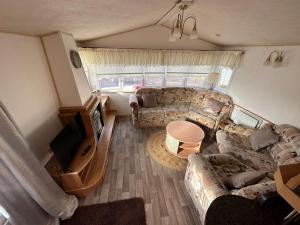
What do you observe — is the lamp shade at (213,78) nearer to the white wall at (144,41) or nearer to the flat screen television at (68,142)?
the white wall at (144,41)

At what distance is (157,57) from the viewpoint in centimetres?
369

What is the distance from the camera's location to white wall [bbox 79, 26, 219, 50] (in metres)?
3.51

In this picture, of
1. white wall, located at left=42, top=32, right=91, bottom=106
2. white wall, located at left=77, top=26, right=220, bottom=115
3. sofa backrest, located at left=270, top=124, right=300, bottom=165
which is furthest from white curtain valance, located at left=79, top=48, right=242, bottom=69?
sofa backrest, located at left=270, top=124, right=300, bottom=165

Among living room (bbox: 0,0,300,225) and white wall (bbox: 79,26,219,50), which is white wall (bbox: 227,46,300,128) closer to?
living room (bbox: 0,0,300,225)

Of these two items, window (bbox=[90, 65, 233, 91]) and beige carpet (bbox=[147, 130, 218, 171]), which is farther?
window (bbox=[90, 65, 233, 91])

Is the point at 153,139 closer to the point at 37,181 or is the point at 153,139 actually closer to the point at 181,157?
the point at 181,157

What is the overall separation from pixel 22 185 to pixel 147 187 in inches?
60.7

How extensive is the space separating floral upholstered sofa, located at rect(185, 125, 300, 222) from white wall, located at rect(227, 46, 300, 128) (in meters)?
0.37

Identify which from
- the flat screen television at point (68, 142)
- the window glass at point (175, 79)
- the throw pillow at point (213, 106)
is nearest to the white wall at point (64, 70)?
the flat screen television at point (68, 142)

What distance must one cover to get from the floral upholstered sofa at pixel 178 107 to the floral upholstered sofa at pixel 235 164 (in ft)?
2.60

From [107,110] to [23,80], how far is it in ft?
7.89

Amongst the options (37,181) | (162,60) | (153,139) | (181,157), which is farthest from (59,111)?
(162,60)

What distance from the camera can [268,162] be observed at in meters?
2.27

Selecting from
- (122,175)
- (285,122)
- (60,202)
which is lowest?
(122,175)
